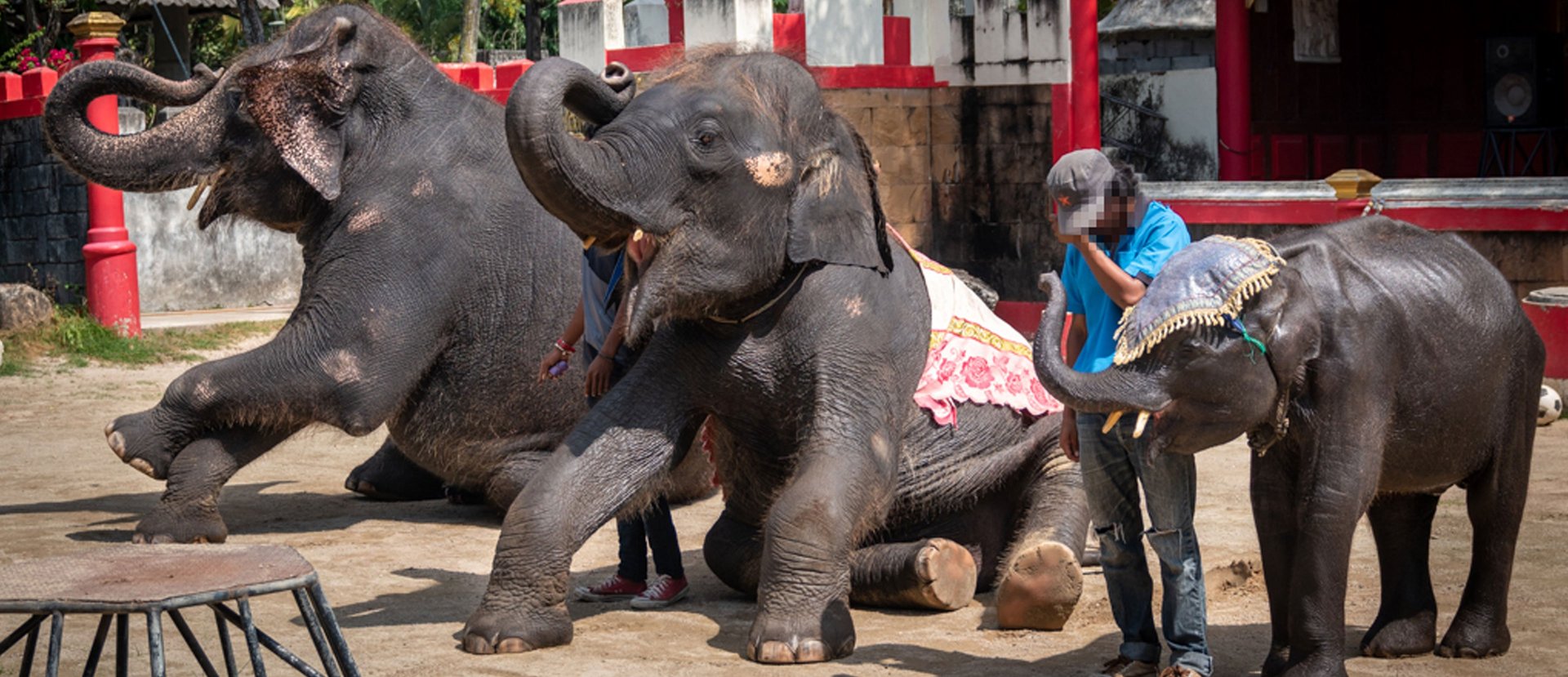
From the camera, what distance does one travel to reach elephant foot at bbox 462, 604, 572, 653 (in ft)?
17.6

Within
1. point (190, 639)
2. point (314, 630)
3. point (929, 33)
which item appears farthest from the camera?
point (929, 33)

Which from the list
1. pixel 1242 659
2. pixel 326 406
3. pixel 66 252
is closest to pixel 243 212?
pixel 326 406

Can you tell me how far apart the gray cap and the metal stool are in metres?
2.07

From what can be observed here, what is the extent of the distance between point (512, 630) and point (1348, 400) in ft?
7.96

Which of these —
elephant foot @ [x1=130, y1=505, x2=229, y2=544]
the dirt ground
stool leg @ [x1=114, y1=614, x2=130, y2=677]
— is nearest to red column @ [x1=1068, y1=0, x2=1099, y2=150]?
the dirt ground

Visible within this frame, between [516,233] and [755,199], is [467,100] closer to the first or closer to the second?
[516,233]

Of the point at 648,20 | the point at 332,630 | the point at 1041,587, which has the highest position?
the point at 648,20

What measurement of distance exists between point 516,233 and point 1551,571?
13.3ft

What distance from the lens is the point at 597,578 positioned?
6.67 m

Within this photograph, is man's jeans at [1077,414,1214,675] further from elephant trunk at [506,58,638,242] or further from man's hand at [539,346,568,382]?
man's hand at [539,346,568,382]

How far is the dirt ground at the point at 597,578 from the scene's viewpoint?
5.24m

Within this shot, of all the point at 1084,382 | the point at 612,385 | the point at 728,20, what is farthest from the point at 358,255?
the point at 728,20

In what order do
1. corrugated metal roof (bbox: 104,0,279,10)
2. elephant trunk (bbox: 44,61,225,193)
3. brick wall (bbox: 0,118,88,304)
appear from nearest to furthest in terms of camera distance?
elephant trunk (bbox: 44,61,225,193), brick wall (bbox: 0,118,88,304), corrugated metal roof (bbox: 104,0,279,10)

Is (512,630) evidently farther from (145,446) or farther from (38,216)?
(38,216)
